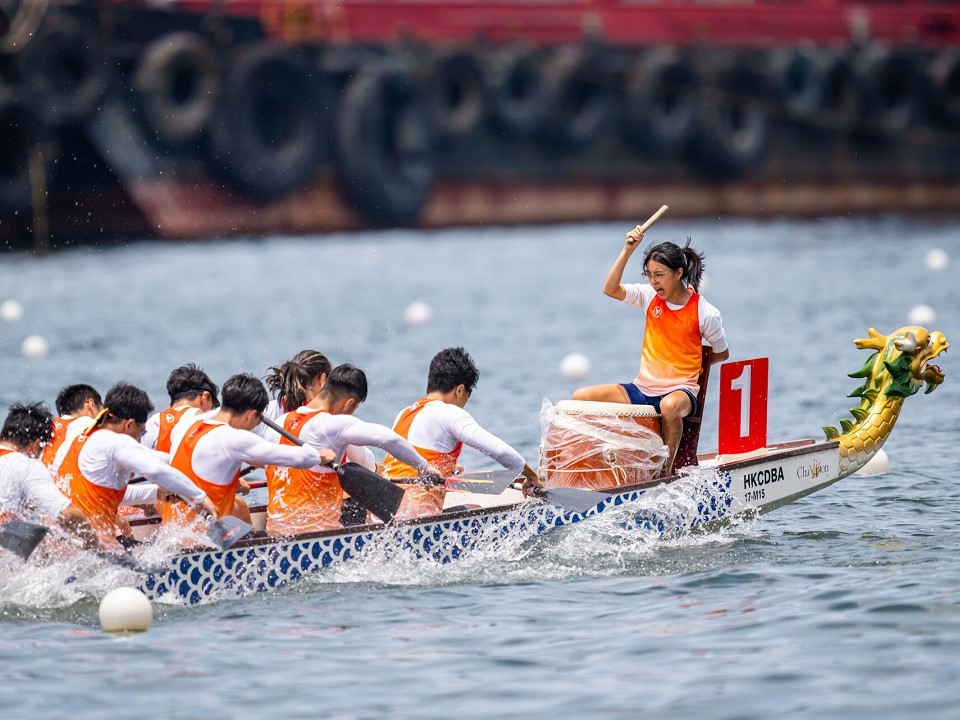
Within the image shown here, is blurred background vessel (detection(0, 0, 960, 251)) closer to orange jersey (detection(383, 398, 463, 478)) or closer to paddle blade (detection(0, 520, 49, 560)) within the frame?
orange jersey (detection(383, 398, 463, 478))

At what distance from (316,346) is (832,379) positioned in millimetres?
7547

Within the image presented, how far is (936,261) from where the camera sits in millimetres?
28609

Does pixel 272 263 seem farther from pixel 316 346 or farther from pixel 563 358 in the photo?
pixel 563 358

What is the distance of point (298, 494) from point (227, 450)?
84cm

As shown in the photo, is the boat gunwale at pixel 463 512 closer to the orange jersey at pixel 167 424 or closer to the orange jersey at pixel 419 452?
the orange jersey at pixel 419 452

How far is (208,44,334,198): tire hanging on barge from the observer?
95.6 ft

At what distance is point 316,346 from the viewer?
21.3m

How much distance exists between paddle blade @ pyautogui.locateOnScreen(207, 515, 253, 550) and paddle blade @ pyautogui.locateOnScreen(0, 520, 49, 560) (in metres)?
0.91

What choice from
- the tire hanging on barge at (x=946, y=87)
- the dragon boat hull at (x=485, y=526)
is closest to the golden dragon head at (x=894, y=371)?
the dragon boat hull at (x=485, y=526)

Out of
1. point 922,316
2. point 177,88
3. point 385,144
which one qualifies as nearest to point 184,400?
point 922,316

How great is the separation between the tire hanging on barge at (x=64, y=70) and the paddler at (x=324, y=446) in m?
19.8

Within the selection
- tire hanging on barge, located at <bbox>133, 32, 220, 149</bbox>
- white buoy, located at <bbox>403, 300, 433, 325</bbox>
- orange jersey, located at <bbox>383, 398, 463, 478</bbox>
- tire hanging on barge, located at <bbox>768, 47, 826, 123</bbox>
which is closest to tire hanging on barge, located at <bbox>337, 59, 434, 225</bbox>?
tire hanging on barge, located at <bbox>133, 32, 220, 149</bbox>

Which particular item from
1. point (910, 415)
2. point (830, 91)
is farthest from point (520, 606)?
point (830, 91)

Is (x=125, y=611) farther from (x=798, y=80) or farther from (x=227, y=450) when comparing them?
(x=798, y=80)
